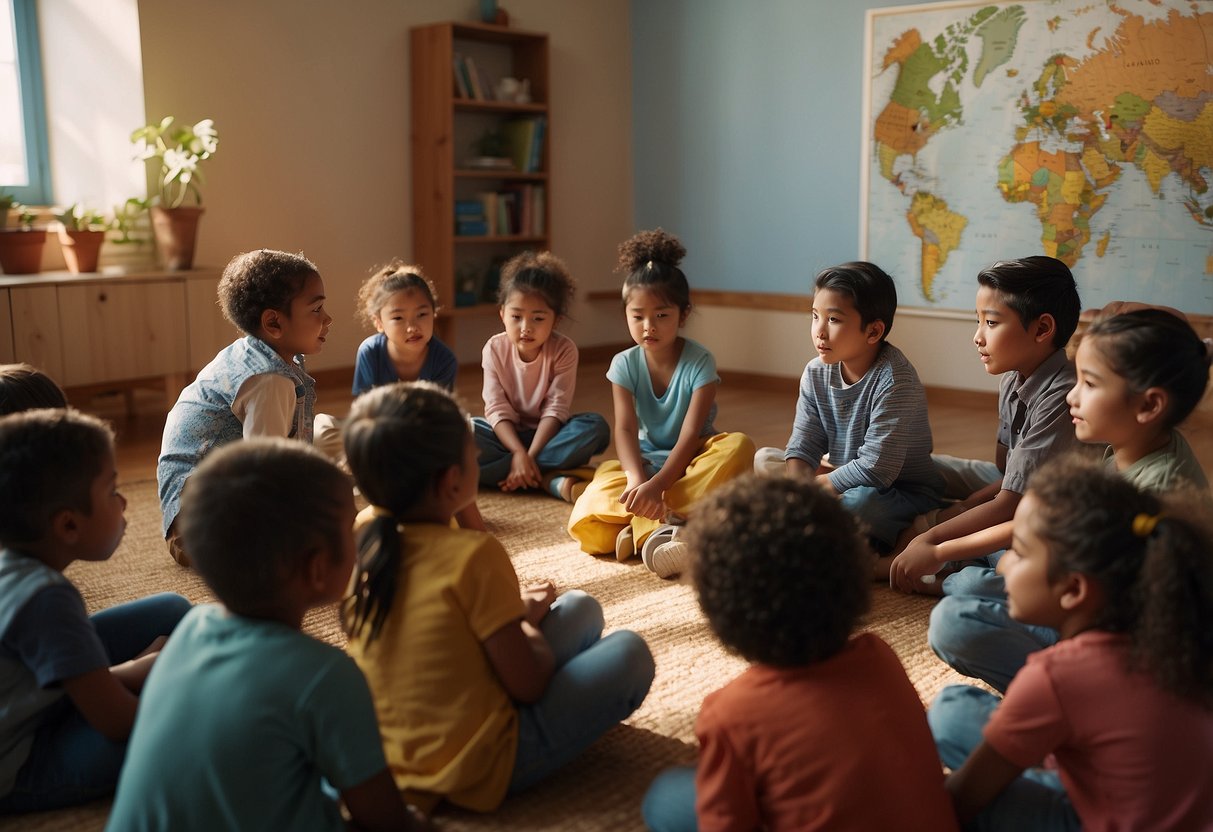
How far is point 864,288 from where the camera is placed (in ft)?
8.05

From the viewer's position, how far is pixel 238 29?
4.43 metres

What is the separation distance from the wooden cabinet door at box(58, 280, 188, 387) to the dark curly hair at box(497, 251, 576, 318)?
61.0 inches

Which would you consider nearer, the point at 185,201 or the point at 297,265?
the point at 297,265

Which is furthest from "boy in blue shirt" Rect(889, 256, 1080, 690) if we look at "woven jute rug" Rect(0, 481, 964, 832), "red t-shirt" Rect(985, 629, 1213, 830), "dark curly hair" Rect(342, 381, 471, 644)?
"dark curly hair" Rect(342, 381, 471, 644)

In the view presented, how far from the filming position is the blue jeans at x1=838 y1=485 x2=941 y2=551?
8.14ft

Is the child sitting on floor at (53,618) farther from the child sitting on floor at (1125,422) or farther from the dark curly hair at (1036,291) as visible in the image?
the dark curly hair at (1036,291)

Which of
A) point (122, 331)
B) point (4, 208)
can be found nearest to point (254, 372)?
point (122, 331)

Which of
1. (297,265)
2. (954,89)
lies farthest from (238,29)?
(954,89)

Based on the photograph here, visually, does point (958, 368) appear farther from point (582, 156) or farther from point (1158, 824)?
point (1158, 824)

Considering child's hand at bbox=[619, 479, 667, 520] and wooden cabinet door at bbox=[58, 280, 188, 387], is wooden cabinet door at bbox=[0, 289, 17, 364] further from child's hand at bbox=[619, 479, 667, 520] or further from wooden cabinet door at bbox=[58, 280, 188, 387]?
child's hand at bbox=[619, 479, 667, 520]

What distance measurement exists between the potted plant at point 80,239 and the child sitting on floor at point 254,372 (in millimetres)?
1946

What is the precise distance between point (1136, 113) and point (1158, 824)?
→ 361 cm

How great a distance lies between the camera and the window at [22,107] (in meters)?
4.29

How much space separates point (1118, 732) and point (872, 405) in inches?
57.3
